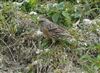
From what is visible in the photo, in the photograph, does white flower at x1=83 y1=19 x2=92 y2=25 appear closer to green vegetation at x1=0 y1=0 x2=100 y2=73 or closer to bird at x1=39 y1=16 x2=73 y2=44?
green vegetation at x1=0 y1=0 x2=100 y2=73

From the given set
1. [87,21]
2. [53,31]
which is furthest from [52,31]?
[87,21]

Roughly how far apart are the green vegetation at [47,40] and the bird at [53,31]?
39mm

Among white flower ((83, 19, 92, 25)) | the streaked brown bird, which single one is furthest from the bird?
white flower ((83, 19, 92, 25))

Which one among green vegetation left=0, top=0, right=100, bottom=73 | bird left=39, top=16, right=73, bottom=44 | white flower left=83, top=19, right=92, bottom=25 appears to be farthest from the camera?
white flower left=83, top=19, right=92, bottom=25

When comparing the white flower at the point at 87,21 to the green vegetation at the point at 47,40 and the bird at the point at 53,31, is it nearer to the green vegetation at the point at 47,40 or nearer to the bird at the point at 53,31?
the green vegetation at the point at 47,40

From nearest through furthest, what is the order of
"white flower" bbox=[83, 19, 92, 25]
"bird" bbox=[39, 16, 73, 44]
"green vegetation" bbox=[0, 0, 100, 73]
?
"green vegetation" bbox=[0, 0, 100, 73] < "bird" bbox=[39, 16, 73, 44] < "white flower" bbox=[83, 19, 92, 25]

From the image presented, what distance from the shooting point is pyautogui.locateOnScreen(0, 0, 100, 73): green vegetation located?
2.83 metres

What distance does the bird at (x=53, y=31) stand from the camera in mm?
2979

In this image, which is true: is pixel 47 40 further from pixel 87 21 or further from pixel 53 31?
pixel 87 21

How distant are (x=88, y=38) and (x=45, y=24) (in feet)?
1.30

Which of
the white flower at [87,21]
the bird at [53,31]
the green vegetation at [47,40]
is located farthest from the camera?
the white flower at [87,21]

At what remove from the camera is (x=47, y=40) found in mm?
3008

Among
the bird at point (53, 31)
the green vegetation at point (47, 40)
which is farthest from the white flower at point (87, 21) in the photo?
the bird at point (53, 31)

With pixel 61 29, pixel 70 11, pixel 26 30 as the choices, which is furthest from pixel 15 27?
pixel 70 11
